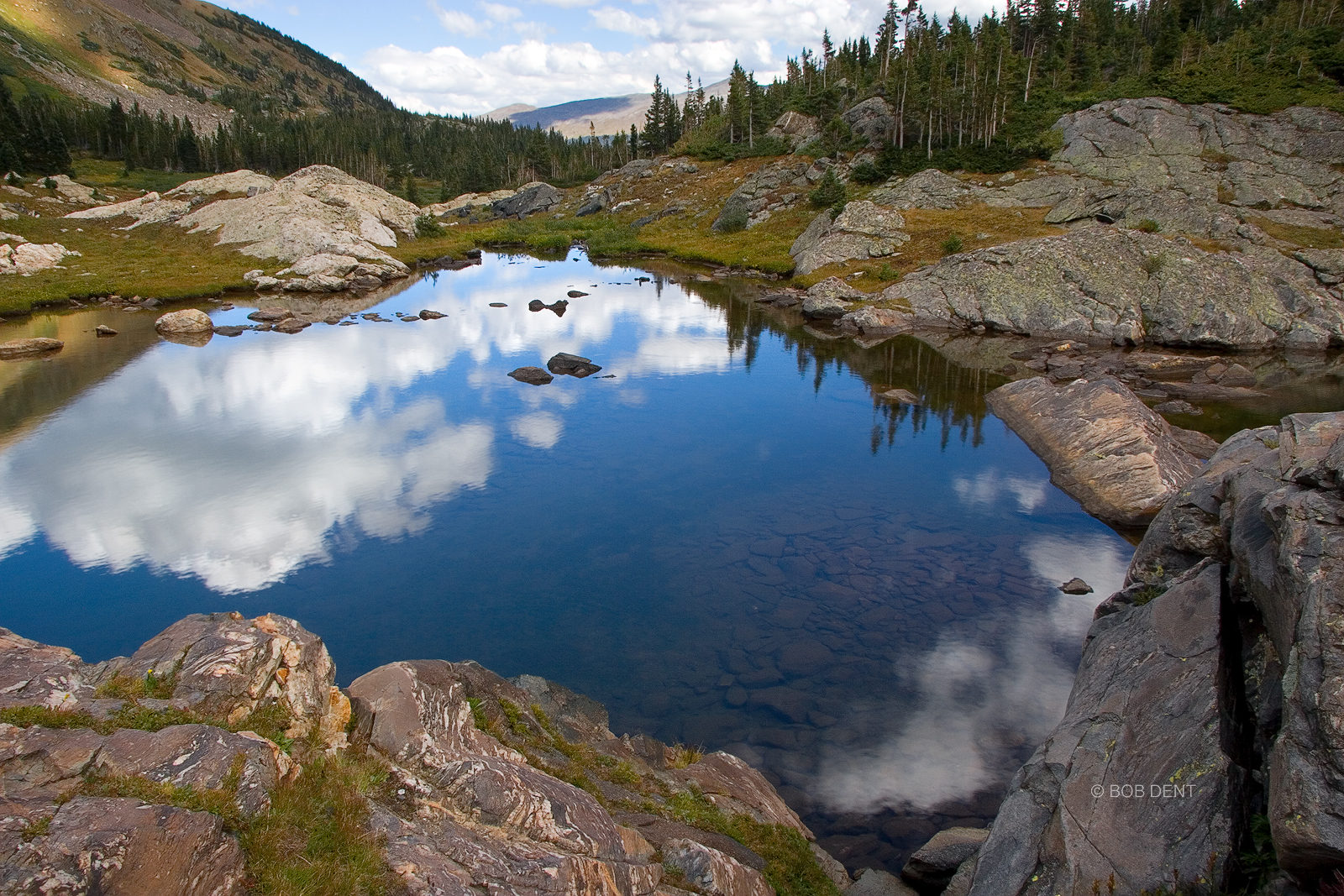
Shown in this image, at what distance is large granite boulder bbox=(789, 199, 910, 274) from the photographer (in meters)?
65.2

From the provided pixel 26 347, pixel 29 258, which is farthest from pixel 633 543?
pixel 29 258

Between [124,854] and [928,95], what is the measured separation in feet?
335

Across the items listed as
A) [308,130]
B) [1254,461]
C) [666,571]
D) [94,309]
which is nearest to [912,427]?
[666,571]

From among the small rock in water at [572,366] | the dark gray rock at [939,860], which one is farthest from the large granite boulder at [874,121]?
the dark gray rock at [939,860]

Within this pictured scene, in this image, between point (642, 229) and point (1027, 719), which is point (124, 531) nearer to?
point (1027, 719)

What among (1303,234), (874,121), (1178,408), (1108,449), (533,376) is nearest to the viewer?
(1108,449)

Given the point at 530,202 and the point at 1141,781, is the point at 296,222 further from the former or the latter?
the point at 1141,781

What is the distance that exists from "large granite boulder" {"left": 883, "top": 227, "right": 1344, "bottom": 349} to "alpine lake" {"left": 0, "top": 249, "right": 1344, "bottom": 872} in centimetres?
942

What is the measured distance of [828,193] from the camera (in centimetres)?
8650

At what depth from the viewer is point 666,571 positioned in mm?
21234

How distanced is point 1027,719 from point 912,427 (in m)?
19.9

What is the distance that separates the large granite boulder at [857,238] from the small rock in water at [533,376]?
35.8 m

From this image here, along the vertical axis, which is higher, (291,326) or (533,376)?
(291,326)

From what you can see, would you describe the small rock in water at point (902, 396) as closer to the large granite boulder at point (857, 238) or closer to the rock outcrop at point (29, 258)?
the large granite boulder at point (857, 238)
